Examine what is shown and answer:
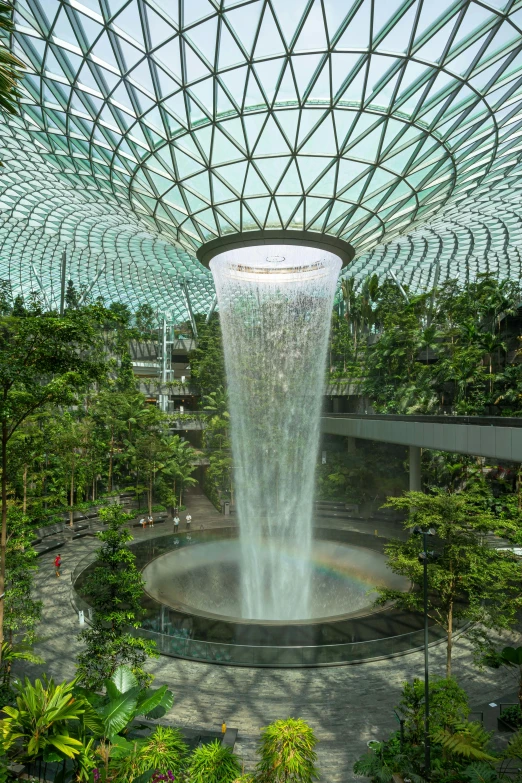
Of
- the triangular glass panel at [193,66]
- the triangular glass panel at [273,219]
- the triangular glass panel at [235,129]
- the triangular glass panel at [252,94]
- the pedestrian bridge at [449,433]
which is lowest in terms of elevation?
the pedestrian bridge at [449,433]

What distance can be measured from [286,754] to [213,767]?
5.18 feet

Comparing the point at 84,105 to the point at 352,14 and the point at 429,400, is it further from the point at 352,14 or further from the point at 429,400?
the point at 429,400

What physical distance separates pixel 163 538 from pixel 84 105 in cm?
2704

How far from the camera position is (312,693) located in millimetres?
16031

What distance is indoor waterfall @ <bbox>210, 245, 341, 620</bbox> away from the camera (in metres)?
29.1

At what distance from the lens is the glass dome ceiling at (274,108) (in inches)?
712

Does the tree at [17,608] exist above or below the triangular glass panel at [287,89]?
below

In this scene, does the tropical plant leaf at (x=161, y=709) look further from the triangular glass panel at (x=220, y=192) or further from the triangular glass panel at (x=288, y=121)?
the triangular glass panel at (x=220, y=192)

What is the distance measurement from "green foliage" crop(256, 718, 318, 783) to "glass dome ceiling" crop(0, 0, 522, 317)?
21.5 meters

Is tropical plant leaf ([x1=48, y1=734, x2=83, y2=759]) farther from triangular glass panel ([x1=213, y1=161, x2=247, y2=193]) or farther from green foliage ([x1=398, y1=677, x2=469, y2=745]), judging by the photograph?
triangular glass panel ([x1=213, y1=161, x2=247, y2=193])

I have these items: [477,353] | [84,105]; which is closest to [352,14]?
[84,105]

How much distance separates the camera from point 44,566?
29.2m

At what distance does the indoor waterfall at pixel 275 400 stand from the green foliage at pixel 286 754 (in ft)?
48.1

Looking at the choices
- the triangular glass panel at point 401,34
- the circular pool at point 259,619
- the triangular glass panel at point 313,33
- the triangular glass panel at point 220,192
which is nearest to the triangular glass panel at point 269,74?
the triangular glass panel at point 313,33
